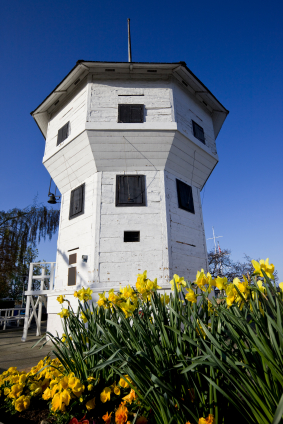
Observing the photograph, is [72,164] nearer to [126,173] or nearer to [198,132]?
[126,173]

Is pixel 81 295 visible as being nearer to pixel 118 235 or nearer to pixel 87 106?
pixel 118 235

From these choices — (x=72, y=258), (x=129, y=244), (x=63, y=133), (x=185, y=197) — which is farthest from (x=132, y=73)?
(x=72, y=258)

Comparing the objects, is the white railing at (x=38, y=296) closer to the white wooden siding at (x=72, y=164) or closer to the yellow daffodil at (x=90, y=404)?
the white wooden siding at (x=72, y=164)

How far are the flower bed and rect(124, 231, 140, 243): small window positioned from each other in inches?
212

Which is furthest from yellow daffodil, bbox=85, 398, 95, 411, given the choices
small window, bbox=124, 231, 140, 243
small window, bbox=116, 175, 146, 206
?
small window, bbox=116, 175, 146, 206

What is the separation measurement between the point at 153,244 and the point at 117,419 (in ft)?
20.1

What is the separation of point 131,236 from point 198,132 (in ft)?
16.5

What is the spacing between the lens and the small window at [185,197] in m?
8.88

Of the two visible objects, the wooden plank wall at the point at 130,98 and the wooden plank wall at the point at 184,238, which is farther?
the wooden plank wall at the point at 130,98

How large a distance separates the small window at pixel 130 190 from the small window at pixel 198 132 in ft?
9.48

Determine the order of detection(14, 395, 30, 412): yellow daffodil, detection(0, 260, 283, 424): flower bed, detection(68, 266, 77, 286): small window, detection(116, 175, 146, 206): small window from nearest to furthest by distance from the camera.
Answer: detection(0, 260, 283, 424): flower bed
detection(14, 395, 30, 412): yellow daffodil
detection(68, 266, 77, 286): small window
detection(116, 175, 146, 206): small window

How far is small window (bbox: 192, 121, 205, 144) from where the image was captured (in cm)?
934

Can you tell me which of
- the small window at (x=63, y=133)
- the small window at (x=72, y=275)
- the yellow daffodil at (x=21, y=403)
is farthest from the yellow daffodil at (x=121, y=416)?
the small window at (x=63, y=133)

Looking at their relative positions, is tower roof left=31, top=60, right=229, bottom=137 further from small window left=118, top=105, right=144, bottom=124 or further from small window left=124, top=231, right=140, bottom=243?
small window left=124, top=231, right=140, bottom=243
